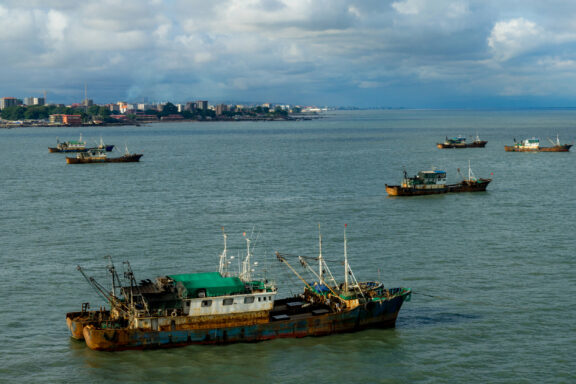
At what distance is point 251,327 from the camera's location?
40312 mm

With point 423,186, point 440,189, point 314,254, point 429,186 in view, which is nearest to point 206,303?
point 314,254

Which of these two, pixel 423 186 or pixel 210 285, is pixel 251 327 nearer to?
pixel 210 285

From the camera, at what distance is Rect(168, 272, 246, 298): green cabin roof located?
39.9 meters

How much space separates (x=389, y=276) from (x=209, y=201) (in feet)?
145

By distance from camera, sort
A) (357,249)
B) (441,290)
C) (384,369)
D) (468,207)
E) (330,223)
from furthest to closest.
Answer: (468,207) → (330,223) → (357,249) → (441,290) → (384,369)

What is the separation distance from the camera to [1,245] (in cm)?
6412

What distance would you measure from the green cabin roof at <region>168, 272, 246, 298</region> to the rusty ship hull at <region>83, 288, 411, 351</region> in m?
1.70

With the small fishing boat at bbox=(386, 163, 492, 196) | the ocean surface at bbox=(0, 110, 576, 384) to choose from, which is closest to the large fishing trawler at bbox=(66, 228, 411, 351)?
the ocean surface at bbox=(0, 110, 576, 384)

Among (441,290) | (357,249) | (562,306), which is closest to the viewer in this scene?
(562,306)

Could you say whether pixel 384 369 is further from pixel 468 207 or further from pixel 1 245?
pixel 468 207

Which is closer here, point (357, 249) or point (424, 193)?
point (357, 249)

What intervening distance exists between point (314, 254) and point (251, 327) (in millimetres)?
20740

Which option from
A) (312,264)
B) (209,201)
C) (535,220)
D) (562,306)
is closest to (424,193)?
(535,220)

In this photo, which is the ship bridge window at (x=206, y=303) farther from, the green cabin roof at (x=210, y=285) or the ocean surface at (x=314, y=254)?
the ocean surface at (x=314, y=254)
